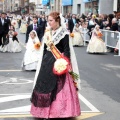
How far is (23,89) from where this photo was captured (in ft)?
32.6

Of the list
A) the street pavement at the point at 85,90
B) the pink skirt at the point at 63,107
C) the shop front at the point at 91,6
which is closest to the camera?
the pink skirt at the point at 63,107

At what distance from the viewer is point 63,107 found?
668cm

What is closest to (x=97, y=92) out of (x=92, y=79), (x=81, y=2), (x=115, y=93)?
(x=115, y=93)

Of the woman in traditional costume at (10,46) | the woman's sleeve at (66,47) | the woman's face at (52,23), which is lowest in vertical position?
the woman in traditional costume at (10,46)

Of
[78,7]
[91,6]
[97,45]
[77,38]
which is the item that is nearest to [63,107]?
[97,45]

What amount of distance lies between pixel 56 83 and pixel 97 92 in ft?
9.61

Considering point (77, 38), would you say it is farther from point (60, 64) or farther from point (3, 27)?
point (60, 64)

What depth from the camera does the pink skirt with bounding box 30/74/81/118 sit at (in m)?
6.68

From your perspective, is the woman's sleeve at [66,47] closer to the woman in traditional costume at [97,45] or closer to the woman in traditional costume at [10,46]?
the woman in traditional costume at [97,45]

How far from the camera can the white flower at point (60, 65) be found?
6.69 metres

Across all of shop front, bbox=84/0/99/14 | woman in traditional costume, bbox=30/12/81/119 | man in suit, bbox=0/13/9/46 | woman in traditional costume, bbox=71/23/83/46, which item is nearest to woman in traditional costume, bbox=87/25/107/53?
woman in traditional costume, bbox=71/23/83/46

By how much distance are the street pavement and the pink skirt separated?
0.42 meters

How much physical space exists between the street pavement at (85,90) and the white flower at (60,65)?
0.98 metres

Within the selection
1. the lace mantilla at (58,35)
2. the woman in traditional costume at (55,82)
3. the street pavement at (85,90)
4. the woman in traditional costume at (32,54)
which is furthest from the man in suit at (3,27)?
the lace mantilla at (58,35)
